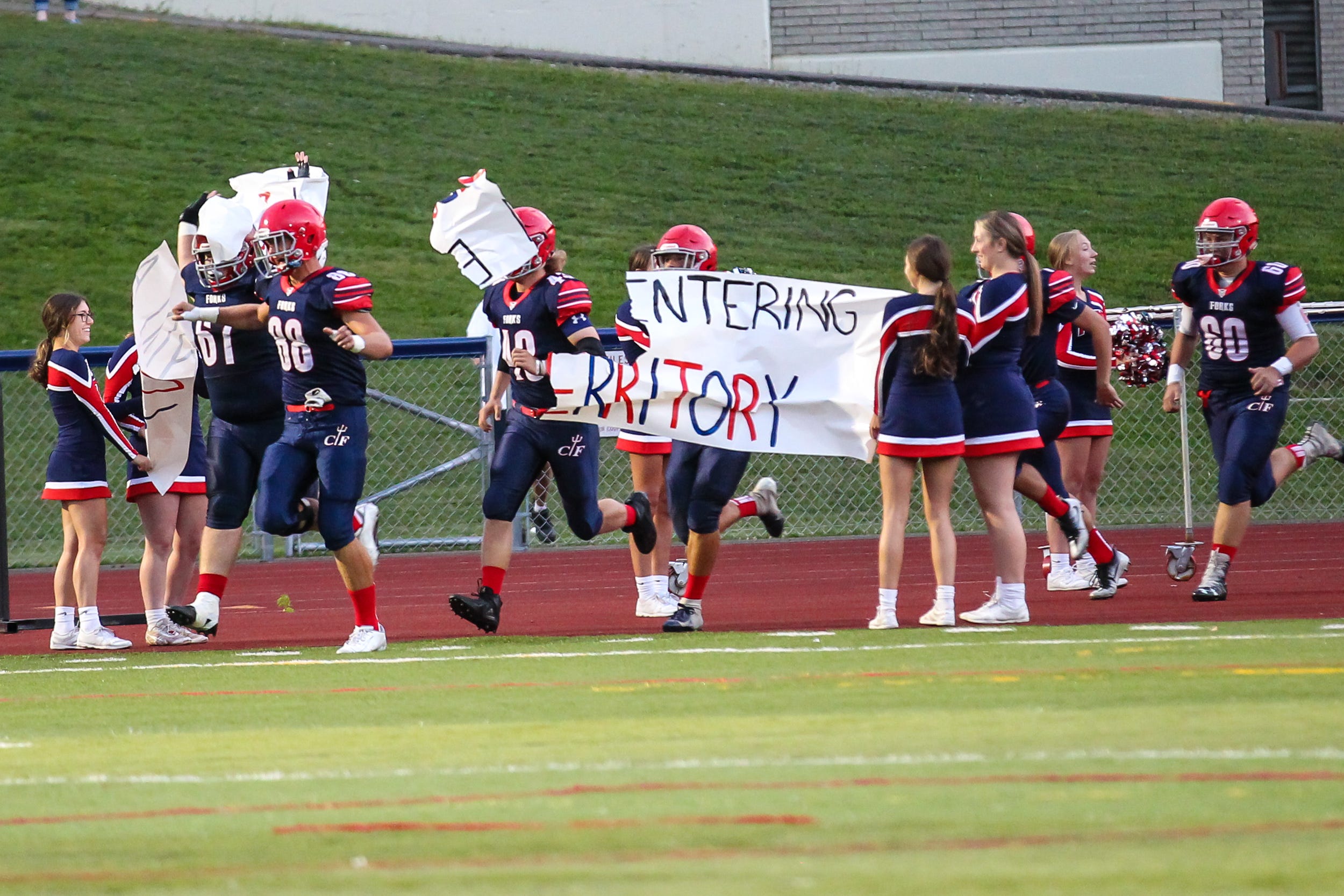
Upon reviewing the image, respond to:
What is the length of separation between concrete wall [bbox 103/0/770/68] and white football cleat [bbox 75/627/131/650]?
83.2ft

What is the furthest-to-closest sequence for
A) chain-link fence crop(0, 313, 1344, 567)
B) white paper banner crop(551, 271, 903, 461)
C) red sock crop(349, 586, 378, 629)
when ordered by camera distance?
chain-link fence crop(0, 313, 1344, 567), white paper banner crop(551, 271, 903, 461), red sock crop(349, 586, 378, 629)

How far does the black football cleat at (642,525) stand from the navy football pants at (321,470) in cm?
171

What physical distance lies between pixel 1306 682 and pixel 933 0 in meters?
27.8

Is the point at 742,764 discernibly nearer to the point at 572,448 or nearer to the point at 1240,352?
the point at 572,448

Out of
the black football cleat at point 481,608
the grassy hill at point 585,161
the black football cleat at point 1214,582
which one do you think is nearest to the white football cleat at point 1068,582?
the black football cleat at point 1214,582

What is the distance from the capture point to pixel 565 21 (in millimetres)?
33406

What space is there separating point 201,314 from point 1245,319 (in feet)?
17.5

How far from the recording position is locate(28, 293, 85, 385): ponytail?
30.3 ft

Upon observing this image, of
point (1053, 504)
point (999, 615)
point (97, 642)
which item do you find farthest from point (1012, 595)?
point (97, 642)

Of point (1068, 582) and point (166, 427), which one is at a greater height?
point (166, 427)

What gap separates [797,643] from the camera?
8.25 m

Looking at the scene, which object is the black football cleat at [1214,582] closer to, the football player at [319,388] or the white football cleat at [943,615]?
the white football cleat at [943,615]

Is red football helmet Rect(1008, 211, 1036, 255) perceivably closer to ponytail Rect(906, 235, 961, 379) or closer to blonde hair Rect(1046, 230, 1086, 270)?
ponytail Rect(906, 235, 961, 379)

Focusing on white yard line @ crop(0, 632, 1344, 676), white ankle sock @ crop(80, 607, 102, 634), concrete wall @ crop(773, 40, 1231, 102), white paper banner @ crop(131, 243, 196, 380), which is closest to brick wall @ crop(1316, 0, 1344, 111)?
concrete wall @ crop(773, 40, 1231, 102)
